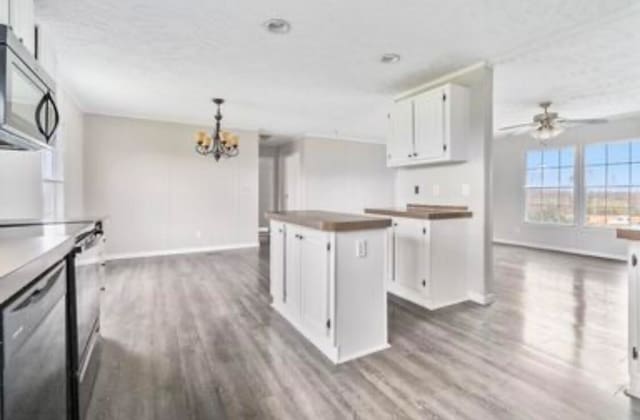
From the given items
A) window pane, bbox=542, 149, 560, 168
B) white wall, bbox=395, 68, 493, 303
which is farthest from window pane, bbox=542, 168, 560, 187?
white wall, bbox=395, 68, 493, 303

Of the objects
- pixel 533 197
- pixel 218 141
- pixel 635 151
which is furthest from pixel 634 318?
pixel 533 197

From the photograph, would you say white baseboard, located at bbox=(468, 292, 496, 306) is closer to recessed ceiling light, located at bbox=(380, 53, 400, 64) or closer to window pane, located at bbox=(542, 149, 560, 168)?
recessed ceiling light, located at bbox=(380, 53, 400, 64)

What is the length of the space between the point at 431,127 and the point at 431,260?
147 cm

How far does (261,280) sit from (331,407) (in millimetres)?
2570

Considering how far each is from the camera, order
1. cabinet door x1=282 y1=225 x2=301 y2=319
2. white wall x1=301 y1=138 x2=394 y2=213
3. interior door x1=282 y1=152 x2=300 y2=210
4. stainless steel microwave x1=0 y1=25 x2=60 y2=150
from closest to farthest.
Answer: stainless steel microwave x1=0 y1=25 x2=60 y2=150 < cabinet door x1=282 y1=225 x2=301 y2=319 < white wall x1=301 y1=138 x2=394 y2=213 < interior door x1=282 y1=152 x2=300 y2=210

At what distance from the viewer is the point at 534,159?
677 centimetres

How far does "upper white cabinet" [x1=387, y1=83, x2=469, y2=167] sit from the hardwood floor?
1653mm

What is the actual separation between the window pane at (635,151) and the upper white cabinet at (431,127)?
14.0 feet

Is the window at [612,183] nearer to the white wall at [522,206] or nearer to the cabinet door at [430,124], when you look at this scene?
the white wall at [522,206]

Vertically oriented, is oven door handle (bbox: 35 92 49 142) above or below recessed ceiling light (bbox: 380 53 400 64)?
below

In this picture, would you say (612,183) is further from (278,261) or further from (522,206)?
(278,261)

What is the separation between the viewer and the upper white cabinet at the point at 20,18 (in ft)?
5.27

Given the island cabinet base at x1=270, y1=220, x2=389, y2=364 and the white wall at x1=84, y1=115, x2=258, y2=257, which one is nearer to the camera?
A: the island cabinet base at x1=270, y1=220, x2=389, y2=364

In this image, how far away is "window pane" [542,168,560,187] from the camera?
6.38 meters
